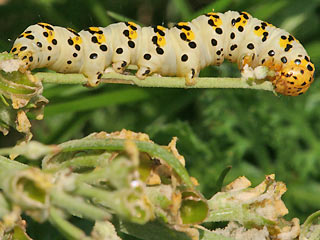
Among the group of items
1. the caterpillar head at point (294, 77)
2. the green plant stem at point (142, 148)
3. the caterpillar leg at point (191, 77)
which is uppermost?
the caterpillar head at point (294, 77)

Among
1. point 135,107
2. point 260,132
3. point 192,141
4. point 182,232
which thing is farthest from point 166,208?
point 135,107

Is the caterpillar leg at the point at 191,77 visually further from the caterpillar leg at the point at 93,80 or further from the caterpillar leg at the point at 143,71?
the caterpillar leg at the point at 93,80

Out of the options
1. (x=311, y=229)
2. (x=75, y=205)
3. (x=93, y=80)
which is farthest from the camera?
(x=93, y=80)

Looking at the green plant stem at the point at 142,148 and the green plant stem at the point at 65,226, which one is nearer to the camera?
the green plant stem at the point at 65,226

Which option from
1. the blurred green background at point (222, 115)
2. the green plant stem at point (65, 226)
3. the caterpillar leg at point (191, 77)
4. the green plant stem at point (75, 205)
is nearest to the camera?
the green plant stem at point (75, 205)

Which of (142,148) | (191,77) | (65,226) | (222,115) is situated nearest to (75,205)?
(65,226)

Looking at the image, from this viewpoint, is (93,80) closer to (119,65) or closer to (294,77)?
(119,65)

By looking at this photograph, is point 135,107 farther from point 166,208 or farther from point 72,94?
point 166,208

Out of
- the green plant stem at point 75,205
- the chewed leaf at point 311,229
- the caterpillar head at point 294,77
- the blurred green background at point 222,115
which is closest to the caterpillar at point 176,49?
the caterpillar head at point 294,77
